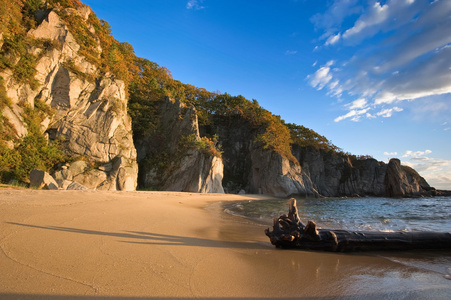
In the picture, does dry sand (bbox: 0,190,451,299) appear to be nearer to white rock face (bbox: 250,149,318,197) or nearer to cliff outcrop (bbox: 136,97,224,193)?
cliff outcrop (bbox: 136,97,224,193)

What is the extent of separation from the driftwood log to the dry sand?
19 centimetres

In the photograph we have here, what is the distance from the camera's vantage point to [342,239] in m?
4.13

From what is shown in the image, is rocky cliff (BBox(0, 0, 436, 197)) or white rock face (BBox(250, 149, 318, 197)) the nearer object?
rocky cliff (BBox(0, 0, 436, 197))

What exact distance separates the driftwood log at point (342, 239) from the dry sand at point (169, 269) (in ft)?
0.61

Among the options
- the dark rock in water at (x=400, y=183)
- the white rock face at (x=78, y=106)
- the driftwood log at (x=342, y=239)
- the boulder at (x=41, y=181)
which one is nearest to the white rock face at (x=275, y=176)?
the white rock face at (x=78, y=106)

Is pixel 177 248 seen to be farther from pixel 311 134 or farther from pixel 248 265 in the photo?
pixel 311 134

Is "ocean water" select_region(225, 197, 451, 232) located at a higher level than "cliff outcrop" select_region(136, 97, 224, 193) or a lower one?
lower

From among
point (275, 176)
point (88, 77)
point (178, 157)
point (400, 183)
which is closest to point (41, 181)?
point (88, 77)

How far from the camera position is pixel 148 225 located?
513 cm

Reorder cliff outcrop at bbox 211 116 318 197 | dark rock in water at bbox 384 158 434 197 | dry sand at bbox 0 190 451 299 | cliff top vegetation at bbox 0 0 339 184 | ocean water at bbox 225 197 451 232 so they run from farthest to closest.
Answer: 1. dark rock in water at bbox 384 158 434 197
2. cliff outcrop at bbox 211 116 318 197
3. cliff top vegetation at bbox 0 0 339 184
4. ocean water at bbox 225 197 451 232
5. dry sand at bbox 0 190 451 299

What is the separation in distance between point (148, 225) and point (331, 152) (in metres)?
53.4

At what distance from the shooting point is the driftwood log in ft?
13.5

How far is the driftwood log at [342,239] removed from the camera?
13.5 feet

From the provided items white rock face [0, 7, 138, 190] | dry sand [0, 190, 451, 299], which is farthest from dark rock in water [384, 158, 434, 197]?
dry sand [0, 190, 451, 299]
